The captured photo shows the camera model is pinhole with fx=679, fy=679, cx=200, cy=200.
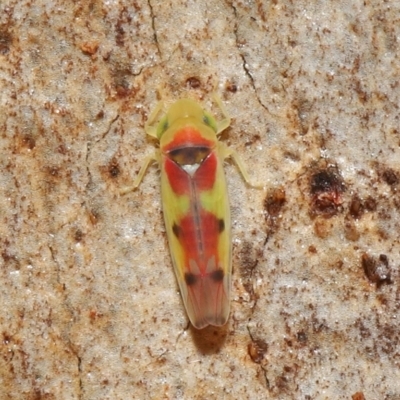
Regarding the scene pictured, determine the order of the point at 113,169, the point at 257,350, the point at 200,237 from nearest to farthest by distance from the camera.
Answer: the point at 200,237 → the point at 257,350 → the point at 113,169

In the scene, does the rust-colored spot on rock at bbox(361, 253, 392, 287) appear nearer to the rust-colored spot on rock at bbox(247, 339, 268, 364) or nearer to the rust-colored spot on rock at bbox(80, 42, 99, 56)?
the rust-colored spot on rock at bbox(247, 339, 268, 364)

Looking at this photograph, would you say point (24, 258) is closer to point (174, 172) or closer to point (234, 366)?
point (174, 172)

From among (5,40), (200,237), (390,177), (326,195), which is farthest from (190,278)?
(5,40)

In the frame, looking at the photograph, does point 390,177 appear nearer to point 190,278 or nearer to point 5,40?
point 190,278

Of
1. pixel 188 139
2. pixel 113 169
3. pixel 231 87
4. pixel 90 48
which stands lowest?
pixel 113 169

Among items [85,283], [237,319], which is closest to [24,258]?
[85,283]

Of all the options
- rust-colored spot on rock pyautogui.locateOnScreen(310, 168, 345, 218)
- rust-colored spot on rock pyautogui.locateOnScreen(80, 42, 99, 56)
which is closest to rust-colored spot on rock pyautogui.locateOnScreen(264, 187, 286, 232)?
rust-colored spot on rock pyautogui.locateOnScreen(310, 168, 345, 218)

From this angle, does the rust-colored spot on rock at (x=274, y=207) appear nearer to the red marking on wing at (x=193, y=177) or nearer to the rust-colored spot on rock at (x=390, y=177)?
the red marking on wing at (x=193, y=177)
